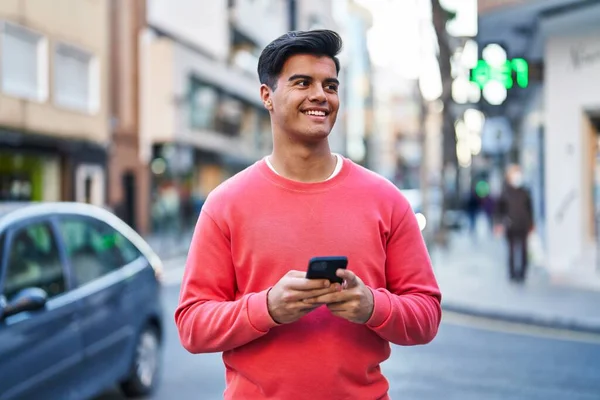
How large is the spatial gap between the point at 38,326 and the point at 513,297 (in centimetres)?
865

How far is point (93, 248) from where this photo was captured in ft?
19.2

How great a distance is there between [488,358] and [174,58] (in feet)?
85.9

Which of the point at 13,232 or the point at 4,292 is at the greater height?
the point at 13,232

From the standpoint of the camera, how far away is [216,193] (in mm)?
2199

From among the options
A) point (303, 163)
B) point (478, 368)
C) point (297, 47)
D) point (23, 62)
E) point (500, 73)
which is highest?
point (23, 62)

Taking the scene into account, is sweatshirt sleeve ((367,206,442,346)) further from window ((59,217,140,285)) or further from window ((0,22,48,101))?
window ((0,22,48,101))

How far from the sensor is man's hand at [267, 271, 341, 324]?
6.17 feet

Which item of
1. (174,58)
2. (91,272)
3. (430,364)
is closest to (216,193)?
(91,272)

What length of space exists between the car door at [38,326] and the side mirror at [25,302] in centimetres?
4

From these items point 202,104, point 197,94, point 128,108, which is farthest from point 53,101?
point 202,104

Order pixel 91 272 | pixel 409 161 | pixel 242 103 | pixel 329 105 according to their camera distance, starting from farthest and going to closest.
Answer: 1. pixel 409 161
2. pixel 242 103
3. pixel 91 272
4. pixel 329 105

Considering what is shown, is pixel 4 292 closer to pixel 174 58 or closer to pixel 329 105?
pixel 329 105

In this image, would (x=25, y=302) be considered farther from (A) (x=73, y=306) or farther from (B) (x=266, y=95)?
(B) (x=266, y=95)

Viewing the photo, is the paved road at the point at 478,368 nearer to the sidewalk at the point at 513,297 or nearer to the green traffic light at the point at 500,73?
the sidewalk at the point at 513,297
